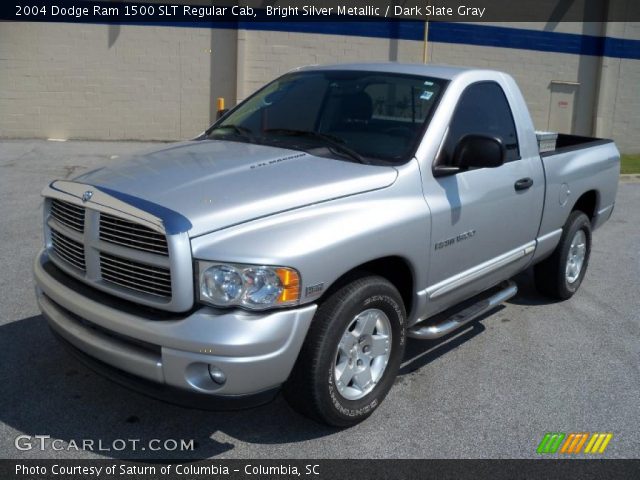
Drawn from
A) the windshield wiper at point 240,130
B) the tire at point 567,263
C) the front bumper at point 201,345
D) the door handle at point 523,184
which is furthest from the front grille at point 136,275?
the tire at point 567,263

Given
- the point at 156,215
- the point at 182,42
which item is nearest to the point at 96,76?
the point at 182,42

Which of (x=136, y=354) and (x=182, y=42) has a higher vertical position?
(x=182, y=42)

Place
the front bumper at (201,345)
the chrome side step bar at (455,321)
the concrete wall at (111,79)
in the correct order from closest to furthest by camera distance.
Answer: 1. the front bumper at (201,345)
2. the chrome side step bar at (455,321)
3. the concrete wall at (111,79)

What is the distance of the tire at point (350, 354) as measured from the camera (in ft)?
11.1

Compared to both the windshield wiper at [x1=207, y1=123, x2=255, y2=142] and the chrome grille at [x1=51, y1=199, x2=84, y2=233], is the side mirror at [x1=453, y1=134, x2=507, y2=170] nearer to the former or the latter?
the windshield wiper at [x1=207, y1=123, x2=255, y2=142]

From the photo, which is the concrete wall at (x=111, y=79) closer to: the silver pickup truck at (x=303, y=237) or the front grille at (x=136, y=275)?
the silver pickup truck at (x=303, y=237)

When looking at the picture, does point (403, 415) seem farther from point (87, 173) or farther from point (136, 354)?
point (87, 173)

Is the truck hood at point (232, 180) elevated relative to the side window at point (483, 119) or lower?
lower

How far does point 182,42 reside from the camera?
611 inches

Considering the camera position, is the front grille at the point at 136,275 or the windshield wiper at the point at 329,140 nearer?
the front grille at the point at 136,275

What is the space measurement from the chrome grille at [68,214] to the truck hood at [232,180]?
16 centimetres

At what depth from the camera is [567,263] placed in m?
6.01

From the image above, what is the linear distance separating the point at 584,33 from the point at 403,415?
17.7 meters

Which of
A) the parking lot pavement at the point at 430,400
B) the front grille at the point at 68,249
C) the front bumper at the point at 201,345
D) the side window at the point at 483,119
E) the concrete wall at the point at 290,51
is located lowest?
the parking lot pavement at the point at 430,400
